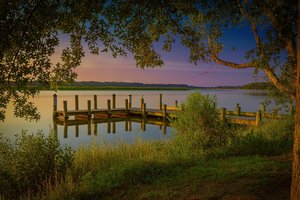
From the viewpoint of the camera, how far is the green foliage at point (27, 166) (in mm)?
8734

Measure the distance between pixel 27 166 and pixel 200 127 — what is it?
20.6 ft

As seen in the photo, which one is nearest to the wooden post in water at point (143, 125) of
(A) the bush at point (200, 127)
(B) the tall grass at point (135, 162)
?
(B) the tall grass at point (135, 162)

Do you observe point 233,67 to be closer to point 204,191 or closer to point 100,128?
point 204,191

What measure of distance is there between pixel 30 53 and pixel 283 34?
22.6 feet

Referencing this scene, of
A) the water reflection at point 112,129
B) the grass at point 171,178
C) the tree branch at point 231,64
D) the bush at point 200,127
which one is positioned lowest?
the water reflection at point 112,129

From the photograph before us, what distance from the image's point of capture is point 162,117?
3369cm

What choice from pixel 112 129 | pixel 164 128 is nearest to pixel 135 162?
pixel 164 128

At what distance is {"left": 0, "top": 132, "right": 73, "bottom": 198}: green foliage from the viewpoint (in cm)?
873

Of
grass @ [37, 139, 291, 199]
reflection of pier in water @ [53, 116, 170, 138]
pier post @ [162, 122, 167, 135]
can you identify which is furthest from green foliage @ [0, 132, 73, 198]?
pier post @ [162, 122, 167, 135]

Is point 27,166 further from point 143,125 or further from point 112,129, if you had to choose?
point 143,125

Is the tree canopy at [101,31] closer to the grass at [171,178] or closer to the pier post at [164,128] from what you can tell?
the grass at [171,178]

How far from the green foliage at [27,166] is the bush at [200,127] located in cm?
445

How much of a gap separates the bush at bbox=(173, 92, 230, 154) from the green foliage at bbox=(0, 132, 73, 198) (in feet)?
14.6

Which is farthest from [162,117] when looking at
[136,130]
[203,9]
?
[203,9]
